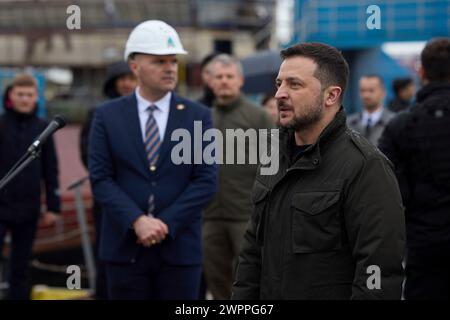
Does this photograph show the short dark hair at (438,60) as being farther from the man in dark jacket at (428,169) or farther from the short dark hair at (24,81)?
the short dark hair at (24,81)

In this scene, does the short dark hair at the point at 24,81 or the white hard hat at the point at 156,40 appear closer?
the white hard hat at the point at 156,40


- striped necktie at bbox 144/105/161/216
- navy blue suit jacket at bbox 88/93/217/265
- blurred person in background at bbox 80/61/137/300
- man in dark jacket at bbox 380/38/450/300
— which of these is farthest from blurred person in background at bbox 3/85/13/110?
man in dark jacket at bbox 380/38/450/300

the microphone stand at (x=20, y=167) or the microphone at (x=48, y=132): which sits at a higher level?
the microphone at (x=48, y=132)

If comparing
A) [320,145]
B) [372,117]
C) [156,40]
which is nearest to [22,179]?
[156,40]

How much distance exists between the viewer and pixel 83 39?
34.2 m

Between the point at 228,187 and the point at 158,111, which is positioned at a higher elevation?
the point at 158,111

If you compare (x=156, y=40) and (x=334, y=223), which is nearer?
A: (x=334, y=223)

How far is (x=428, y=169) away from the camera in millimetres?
4398

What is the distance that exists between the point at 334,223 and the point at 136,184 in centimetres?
162

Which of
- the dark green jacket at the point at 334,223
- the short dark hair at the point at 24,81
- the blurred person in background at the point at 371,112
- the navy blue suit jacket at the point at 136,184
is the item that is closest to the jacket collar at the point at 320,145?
the dark green jacket at the point at 334,223

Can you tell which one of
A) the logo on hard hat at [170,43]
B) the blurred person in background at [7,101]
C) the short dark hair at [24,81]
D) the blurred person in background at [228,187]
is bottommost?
the blurred person in background at [228,187]

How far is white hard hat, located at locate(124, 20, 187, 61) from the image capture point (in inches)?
167

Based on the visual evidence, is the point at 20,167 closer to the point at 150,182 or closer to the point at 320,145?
the point at 150,182

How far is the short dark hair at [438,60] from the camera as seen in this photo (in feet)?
14.6
